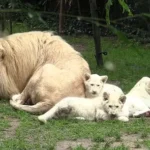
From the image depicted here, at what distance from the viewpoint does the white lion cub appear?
6.10 metres

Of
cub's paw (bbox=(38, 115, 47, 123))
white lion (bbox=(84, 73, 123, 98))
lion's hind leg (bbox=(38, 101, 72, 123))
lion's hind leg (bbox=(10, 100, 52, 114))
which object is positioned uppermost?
white lion (bbox=(84, 73, 123, 98))

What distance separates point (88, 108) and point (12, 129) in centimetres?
87

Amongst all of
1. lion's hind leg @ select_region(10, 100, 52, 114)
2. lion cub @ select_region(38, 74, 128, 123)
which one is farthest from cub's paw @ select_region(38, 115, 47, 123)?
lion's hind leg @ select_region(10, 100, 52, 114)

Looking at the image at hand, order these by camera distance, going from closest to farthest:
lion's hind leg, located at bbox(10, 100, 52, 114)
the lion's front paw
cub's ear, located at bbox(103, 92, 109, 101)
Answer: cub's ear, located at bbox(103, 92, 109, 101), lion's hind leg, located at bbox(10, 100, 52, 114), the lion's front paw

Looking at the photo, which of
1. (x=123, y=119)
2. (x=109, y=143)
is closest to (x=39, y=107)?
(x=123, y=119)

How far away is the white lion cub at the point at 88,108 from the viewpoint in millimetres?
6098

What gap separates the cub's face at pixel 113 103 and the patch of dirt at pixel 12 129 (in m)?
1.00


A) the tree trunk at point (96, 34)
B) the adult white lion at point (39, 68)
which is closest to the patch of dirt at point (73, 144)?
the adult white lion at point (39, 68)

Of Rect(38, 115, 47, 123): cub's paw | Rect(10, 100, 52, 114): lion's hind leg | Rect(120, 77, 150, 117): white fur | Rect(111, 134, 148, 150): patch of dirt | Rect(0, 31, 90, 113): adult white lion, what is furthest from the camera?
Rect(0, 31, 90, 113): adult white lion

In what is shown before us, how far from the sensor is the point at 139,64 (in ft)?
42.3

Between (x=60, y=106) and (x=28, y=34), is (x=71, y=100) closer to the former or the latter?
(x=60, y=106)

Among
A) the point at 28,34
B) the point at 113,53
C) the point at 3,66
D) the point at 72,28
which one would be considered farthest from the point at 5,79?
the point at 72,28

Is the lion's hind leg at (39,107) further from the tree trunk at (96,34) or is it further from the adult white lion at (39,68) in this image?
the tree trunk at (96,34)

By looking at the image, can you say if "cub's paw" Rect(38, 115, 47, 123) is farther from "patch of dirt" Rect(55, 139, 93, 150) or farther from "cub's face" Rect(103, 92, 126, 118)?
"patch of dirt" Rect(55, 139, 93, 150)
